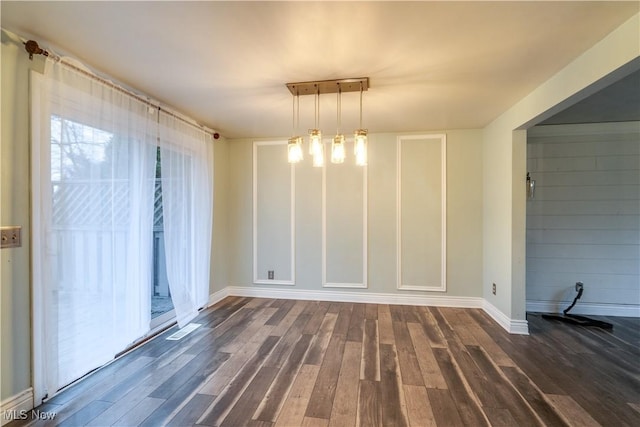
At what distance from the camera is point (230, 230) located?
416cm

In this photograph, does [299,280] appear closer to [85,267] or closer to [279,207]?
[279,207]

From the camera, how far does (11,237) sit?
1632 mm

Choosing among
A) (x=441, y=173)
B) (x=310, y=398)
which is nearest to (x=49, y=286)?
(x=310, y=398)

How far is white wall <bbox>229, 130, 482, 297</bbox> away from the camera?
3633 mm

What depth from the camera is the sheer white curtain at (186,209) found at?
2.81m

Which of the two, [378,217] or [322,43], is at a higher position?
[322,43]

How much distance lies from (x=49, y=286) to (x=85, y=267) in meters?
0.23

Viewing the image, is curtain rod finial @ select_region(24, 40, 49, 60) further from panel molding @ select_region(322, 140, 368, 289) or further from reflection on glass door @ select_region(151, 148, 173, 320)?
panel molding @ select_region(322, 140, 368, 289)

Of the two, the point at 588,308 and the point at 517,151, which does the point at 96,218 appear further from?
the point at 588,308

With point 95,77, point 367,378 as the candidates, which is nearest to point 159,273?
point 95,77

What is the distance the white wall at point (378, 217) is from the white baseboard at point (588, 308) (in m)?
0.72

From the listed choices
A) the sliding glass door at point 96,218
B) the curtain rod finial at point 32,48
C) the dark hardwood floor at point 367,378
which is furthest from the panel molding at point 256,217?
the curtain rod finial at point 32,48

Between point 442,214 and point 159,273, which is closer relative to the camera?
point 159,273

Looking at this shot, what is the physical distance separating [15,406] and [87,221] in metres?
1.13
